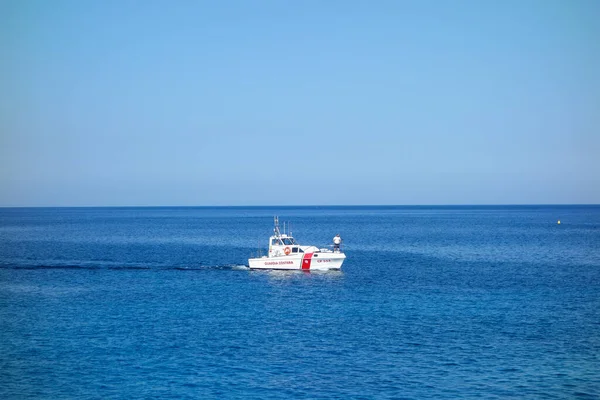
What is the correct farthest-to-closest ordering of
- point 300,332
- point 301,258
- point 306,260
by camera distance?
point 306,260
point 301,258
point 300,332

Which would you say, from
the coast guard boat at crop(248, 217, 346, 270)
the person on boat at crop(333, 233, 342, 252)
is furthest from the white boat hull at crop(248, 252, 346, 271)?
the person on boat at crop(333, 233, 342, 252)

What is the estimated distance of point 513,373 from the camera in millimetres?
37031

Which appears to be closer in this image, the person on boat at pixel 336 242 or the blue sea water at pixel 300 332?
the blue sea water at pixel 300 332

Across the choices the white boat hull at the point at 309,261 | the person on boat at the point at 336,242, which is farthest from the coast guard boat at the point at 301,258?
the person on boat at the point at 336,242

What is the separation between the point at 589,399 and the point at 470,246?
310ft

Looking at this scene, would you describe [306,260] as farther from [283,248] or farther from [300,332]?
[300,332]

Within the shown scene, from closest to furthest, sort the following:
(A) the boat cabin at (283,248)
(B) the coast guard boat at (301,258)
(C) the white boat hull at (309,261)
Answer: (C) the white boat hull at (309,261)
(B) the coast guard boat at (301,258)
(A) the boat cabin at (283,248)

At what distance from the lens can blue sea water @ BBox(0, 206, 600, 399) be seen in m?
35.6

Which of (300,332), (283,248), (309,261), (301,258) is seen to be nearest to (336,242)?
(309,261)

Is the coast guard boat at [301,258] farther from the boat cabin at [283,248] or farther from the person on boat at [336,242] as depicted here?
the person on boat at [336,242]

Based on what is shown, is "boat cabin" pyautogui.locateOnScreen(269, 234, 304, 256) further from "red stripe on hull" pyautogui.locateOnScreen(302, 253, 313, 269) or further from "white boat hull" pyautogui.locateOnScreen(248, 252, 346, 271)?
"red stripe on hull" pyautogui.locateOnScreen(302, 253, 313, 269)

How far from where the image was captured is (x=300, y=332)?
47969 mm

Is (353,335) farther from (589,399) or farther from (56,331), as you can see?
(56,331)

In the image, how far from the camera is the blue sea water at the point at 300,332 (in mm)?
35594
